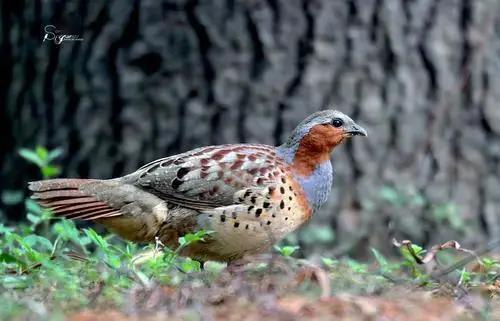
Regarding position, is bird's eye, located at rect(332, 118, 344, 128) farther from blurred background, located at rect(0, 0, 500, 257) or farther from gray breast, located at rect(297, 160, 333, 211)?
blurred background, located at rect(0, 0, 500, 257)

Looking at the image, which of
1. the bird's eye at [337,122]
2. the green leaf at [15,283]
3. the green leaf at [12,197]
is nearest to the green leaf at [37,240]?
the green leaf at [15,283]

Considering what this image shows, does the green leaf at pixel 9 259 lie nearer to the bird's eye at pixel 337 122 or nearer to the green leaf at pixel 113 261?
the green leaf at pixel 113 261

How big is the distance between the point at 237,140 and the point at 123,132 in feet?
2.75

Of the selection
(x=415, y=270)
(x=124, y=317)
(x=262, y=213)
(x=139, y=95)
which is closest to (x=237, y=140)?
(x=139, y=95)

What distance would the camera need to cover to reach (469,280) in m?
5.31

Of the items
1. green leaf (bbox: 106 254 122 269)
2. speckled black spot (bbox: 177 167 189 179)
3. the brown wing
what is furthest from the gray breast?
green leaf (bbox: 106 254 122 269)

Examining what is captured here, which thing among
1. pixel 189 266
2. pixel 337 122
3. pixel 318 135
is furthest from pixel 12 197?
pixel 337 122

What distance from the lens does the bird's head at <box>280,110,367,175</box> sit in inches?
246

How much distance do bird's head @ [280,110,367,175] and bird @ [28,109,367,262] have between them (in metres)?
0.19

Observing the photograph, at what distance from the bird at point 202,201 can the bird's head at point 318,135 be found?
186 mm

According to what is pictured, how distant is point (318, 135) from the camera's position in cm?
628
